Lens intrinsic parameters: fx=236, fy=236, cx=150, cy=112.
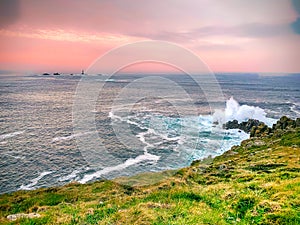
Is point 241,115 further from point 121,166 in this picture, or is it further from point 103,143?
point 121,166

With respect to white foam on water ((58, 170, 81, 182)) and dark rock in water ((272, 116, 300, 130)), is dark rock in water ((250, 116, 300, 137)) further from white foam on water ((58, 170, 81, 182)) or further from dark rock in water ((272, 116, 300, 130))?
white foam on water ((58, 170, 81, 182))

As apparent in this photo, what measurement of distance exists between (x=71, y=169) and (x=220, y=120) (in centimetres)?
4688

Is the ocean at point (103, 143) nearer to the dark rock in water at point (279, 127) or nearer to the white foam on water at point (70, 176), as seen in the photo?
the white foam on water at point (70, 176)

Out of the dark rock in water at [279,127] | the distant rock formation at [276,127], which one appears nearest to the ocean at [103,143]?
the distant rock formation at [276,127]

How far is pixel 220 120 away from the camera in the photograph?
223 feet

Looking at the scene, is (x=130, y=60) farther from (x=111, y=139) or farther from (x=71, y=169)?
(x=111, y=139)

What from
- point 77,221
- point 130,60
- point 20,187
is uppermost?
point 130,60

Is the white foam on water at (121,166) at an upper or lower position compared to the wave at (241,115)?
lower

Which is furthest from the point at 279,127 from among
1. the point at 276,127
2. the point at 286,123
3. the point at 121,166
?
the point at 121,166

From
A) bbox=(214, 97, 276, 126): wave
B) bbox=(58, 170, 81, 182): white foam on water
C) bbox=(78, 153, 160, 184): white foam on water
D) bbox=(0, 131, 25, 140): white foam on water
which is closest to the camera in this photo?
bbox=(58, 170, 81, 182): white foam on water

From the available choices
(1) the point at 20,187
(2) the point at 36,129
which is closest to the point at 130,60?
(1) the point at 20,187

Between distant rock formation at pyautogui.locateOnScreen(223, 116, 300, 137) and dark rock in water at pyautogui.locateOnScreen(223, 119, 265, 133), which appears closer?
distant rock formation at pyautogui.locateOnScreen(223, 116, 300, 137)

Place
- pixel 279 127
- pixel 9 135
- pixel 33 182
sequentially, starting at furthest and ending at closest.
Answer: pixel 279 127, pixel 9 135, pixel 33 182

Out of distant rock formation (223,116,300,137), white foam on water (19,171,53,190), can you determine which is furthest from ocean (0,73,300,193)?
distant rock formation (223,116,300,137)
